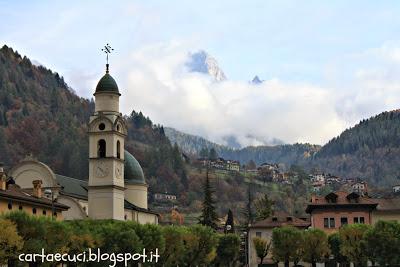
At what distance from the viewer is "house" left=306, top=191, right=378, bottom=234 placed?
12156 cm

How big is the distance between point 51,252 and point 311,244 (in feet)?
143

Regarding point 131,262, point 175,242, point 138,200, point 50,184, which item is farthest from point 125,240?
point 138,200

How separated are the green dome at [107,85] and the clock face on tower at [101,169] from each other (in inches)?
398

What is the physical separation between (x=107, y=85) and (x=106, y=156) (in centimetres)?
977

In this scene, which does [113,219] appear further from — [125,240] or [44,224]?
[44,224]

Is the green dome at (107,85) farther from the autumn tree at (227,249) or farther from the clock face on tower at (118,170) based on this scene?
the autumn tree at (227,249)

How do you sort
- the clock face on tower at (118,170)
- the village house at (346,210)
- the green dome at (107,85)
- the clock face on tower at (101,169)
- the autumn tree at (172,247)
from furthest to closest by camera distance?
the village house at (346,210) < the green dome at (107,85) < the clock face on tower at (118,170) < the clock face on tower at (101,169) < the autumn tree at (172,247)

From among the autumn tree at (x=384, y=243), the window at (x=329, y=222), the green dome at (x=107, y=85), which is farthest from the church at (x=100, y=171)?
the window at (x=329, y=222)

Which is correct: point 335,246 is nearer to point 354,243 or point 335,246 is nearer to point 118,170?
point 354,243

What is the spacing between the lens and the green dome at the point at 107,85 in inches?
4215

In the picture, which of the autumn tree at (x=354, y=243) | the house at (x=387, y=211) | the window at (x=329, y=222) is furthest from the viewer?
the window at (x=329, y=222)

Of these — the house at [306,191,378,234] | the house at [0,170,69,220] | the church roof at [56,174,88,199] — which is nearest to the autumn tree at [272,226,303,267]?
the house at [306,191,378,234]

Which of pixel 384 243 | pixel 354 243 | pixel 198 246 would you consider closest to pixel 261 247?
pixel 198 246

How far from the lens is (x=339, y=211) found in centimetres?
12281
